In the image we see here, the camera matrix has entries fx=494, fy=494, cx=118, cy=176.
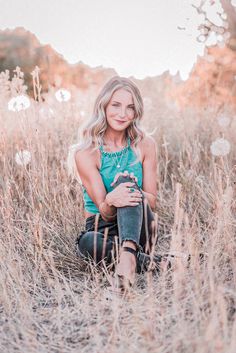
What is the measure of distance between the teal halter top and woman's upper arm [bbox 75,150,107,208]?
0.21 ft

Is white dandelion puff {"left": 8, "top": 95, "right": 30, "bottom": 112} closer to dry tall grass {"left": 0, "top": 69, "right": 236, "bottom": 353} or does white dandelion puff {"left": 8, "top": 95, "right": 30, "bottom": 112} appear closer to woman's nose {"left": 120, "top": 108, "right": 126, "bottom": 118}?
dry tall grass {"left": 0, "top": 69, "right": 236, "bottom": 353}

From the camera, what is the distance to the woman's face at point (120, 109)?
101 inches

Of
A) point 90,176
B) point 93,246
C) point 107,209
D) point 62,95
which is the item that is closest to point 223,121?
point 62,95

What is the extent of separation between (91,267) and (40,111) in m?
1.57

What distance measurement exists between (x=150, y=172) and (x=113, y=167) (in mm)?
199

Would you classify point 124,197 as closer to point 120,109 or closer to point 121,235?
point 121,235

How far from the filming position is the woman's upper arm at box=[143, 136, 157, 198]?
255 centimetres

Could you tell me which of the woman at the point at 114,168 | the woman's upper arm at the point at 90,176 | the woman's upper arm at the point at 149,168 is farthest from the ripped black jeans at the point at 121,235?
the woman's upper arm at the point at 149,168

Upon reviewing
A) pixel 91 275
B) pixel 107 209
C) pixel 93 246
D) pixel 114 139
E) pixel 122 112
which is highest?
pixel 122 112

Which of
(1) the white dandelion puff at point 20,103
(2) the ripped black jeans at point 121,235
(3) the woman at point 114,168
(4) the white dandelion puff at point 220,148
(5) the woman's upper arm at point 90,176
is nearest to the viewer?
→ (2) the ripped black jeans at point 121,235

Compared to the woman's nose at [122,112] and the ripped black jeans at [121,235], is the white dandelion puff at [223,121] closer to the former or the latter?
the woman's nose at [122,112]

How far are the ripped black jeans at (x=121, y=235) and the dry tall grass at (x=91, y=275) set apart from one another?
0.07 m

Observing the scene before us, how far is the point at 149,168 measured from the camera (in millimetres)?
2602

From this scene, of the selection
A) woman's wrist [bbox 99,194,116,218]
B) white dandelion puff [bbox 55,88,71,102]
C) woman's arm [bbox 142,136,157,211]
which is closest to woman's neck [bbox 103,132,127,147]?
woman's arm [bbox 142,136,157,211]
